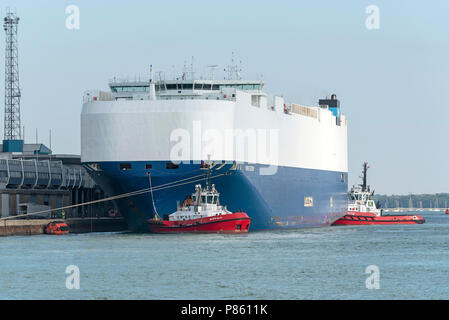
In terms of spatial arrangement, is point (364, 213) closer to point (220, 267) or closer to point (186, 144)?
point (186, 144)

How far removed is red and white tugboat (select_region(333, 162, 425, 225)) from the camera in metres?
109

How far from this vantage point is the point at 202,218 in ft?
235

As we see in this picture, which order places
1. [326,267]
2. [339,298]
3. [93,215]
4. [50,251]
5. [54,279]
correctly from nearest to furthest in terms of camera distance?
1. [339,298]
2. [54,279]
3. [326,267]
4. [50,251]
5. [93,215]

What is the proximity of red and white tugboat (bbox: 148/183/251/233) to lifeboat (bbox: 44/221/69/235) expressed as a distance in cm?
944

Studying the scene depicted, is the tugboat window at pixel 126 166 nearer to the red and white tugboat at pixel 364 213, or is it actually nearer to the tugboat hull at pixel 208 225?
the tugboat hull at pixel 208 225

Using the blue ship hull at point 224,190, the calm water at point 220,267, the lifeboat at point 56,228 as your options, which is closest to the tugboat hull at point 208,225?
the calm water at point 220,267

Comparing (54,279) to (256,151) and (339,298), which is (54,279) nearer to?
(339,298)

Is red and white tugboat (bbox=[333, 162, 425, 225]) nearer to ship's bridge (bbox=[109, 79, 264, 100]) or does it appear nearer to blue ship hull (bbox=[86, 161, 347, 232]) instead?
blue ship hull (bbox=[86, 161, 347, 232])

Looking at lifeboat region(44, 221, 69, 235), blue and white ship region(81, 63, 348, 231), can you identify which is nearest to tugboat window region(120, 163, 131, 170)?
blue and white ship region(81, 63, 348, 231)

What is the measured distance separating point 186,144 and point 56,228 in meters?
13.7

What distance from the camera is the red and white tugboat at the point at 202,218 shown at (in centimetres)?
7156

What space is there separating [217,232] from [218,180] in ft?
15.9

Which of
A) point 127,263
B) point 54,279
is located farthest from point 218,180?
point 54,279

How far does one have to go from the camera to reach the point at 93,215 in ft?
335
